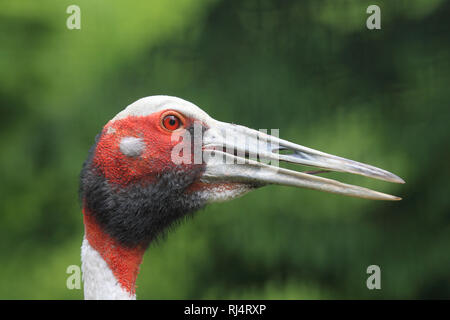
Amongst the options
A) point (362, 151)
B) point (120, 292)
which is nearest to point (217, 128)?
point (120, 292)

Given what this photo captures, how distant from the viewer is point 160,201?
6.85 feet

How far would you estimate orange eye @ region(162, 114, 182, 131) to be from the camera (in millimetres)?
2074

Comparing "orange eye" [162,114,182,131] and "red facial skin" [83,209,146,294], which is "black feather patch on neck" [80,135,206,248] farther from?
"orange eye" [162,114,182,131]

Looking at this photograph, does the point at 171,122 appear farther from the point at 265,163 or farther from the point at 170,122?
the point at 265,163

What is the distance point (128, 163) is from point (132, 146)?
0.07 meters

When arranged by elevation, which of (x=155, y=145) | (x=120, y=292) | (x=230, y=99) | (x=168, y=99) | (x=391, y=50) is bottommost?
(x=120, y=292)

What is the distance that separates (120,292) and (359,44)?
2925mm

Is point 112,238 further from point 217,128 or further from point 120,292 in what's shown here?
point 217,128

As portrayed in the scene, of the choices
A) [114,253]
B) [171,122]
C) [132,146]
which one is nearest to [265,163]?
[171,122]

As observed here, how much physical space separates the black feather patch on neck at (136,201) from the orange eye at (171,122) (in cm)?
16

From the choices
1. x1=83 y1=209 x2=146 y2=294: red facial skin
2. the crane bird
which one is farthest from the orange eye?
x1=83 y1=209 x2=146 y2=294: red facial skin

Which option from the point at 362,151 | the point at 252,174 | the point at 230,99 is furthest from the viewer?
the point at 230,99

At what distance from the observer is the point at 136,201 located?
6.79 feet

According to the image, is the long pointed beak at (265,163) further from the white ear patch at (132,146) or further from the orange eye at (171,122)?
the white ear patch at (132,146)
